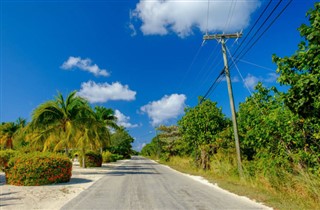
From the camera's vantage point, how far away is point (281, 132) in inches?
499

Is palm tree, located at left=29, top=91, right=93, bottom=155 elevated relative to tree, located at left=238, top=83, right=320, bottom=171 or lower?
elevated

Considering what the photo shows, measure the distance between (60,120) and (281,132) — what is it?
60.8 ft

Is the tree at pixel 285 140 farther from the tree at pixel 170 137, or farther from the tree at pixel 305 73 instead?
the tree at pixel 170 137

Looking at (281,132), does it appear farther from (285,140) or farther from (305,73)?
(305,73)

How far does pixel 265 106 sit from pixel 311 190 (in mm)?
8739

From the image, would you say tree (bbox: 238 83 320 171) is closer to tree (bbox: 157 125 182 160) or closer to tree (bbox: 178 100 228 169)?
tree (bbox: 178 100 228 169)

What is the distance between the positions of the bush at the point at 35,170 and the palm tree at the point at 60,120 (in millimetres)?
7912

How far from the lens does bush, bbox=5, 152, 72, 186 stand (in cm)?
1473

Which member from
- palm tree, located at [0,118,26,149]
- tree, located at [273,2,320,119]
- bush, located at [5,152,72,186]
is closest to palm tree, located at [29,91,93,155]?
bush, located at [5,152,72,186]

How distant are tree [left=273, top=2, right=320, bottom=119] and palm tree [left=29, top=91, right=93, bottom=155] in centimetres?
1995

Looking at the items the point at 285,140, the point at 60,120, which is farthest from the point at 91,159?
the point at 285,140

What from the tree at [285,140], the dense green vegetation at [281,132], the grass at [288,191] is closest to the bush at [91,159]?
the dense green vegetation at [281,132]

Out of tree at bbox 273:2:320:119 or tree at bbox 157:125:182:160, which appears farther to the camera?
tree at bbox 157:125:182:160

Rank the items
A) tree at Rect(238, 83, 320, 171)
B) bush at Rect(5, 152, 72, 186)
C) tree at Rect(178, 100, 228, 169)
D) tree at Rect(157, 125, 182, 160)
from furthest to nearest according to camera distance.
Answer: tree at Rect(157, 125, 182, 160), tree at Rect(178, 100, 228, 169), bush at Rect(5, 152, 72, 186), tree at Rect(238, 83, 320, 171)
